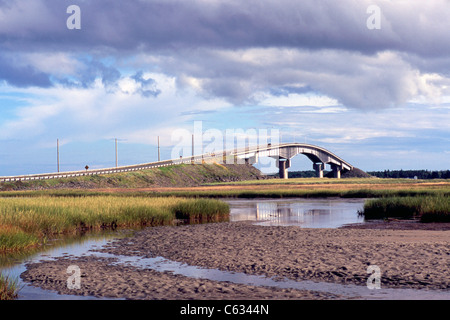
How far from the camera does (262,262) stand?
1647cm

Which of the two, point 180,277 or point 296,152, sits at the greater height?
point 296,152

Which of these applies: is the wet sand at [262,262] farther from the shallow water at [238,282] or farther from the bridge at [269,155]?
the bridge at [269,155]

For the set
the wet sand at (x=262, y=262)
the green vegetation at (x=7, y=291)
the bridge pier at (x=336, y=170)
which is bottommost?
the wet sand at (x=262, y=262)

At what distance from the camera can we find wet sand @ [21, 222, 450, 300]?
1291cm

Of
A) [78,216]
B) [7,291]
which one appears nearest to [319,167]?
[78,216]

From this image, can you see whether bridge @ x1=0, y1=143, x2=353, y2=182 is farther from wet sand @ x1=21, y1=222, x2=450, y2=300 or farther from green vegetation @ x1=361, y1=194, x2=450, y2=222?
wet sand @ x1=21, y1=222, x2=450, y2=300

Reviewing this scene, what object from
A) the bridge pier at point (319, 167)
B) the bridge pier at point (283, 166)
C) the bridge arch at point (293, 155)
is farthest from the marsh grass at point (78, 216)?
the bridge pier at point (319, 167)

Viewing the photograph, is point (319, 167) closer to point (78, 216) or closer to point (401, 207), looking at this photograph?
point (401, 207)

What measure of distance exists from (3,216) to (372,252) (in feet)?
54.5

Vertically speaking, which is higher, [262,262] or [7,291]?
[7,291]

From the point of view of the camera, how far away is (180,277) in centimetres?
1467

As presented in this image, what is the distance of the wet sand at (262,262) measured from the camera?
12906mm
